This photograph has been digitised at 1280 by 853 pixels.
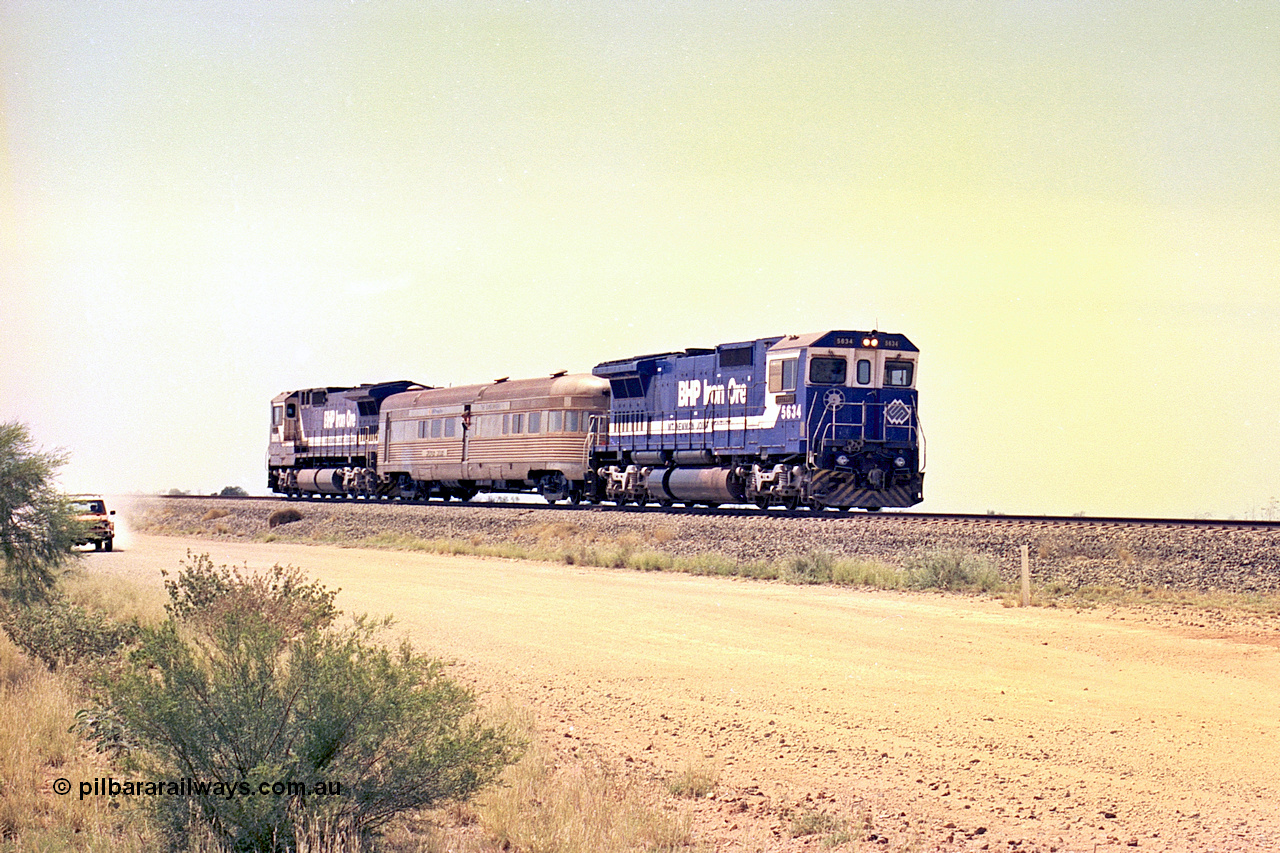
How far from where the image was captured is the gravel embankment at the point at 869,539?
18.6m

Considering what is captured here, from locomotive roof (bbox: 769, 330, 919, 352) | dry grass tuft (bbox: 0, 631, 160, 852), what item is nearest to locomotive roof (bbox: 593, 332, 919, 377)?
locomotive roof (bbox: 769, 330, 919, 352)

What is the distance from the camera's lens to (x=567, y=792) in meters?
8.51

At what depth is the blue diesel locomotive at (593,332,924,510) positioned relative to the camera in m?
27.0

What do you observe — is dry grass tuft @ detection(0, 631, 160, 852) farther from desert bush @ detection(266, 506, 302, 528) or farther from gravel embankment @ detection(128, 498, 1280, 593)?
desert bush @ detection(266, 506, 302, 528)

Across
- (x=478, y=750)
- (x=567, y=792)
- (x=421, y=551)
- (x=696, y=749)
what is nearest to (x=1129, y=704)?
(x=696, y=749)

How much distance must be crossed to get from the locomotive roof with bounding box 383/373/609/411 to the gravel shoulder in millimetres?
15160

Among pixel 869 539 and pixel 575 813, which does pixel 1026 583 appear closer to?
pixel 869 539

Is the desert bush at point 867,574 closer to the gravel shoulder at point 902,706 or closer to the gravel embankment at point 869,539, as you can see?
the gravel embankment at point 869,539

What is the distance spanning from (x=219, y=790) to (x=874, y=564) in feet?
54.6

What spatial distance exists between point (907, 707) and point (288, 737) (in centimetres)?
607

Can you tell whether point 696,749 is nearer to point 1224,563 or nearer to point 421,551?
point 1224,563

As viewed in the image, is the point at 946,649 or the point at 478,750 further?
the point at 946,649

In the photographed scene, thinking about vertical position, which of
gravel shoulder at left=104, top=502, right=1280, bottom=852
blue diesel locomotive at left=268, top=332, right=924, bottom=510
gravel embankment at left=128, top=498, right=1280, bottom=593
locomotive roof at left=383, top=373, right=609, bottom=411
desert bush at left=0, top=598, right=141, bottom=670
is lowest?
gravel shoulder at left=104, top=502, right=1280, bottom=852

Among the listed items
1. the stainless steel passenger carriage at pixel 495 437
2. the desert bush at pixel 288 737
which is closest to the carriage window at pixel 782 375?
the stainless steel passenger carriage at pixel 495 437
